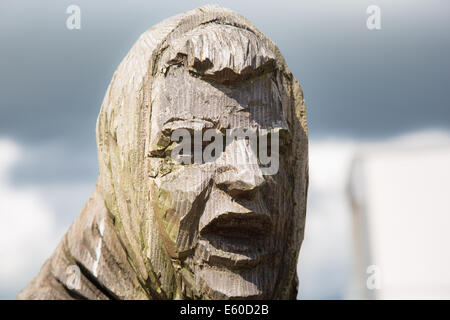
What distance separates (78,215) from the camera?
3750mm

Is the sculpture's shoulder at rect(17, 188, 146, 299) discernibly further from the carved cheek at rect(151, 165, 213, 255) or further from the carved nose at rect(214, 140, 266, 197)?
the carved nose at rect(214, 140, 266, 197)

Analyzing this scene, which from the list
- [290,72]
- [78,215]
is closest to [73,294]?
[78,215]

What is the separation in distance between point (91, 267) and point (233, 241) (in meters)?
0.92

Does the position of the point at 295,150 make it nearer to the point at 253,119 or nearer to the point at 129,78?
the point at 253,119

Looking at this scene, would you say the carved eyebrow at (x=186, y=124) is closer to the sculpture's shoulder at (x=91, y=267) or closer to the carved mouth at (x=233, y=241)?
the carved mouth at (x=233, y=241)

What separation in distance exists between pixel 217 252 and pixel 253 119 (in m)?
0.73

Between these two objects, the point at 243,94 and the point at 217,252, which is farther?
the point at 243,94

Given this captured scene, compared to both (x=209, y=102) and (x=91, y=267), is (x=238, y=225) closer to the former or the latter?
(x=209, y=102)

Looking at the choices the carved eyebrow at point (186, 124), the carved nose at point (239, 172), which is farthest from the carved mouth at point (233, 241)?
the carved eyebrow at point (186, 124)

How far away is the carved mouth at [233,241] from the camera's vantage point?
295 cm

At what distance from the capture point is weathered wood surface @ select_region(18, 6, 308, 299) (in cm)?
298

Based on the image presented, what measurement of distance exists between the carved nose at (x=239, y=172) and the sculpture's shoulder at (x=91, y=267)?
82 cm

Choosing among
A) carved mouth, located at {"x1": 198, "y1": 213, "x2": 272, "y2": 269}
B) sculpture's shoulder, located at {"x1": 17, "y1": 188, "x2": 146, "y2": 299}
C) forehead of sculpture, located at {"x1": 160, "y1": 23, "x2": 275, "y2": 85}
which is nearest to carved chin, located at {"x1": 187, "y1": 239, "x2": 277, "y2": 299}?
carved mouth, located at {"x1": 198, "y1": 213, "x2": 272, "y2": 269}

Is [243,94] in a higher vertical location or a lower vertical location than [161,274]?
higher
